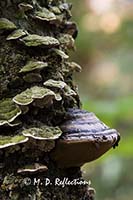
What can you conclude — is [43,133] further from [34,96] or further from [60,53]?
[60,53]

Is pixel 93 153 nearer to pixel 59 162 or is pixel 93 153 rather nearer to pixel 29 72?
pixel 59 162

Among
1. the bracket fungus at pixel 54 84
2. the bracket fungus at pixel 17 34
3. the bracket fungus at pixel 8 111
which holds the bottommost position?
the bracket fungus at pixel 8 111

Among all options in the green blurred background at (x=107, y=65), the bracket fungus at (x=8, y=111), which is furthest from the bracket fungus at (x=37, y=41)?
the green blurred background at (x=107, y=65)

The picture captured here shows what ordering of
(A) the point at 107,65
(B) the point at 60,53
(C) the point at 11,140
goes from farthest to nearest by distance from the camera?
(A) the point at 107,65, (B) the point at 60,53, (C) the point at 11,140

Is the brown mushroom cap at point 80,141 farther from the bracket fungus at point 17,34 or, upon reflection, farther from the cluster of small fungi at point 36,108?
the bracket fungus at point 17,34

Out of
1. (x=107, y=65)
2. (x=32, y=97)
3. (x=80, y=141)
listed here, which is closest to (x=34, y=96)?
(x=32, y=97)

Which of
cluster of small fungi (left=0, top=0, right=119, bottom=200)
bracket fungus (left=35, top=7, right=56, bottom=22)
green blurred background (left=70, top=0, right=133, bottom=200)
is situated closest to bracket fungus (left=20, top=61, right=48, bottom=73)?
cluster of small fungi (left=0, top=0, right=119, bottom=200)

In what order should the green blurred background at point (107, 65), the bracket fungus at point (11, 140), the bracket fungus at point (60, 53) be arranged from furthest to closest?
the green blurred background at point (107, 65) < the bracket fungus at point (60, 53) < the bracket fungus at point (11, 140)
